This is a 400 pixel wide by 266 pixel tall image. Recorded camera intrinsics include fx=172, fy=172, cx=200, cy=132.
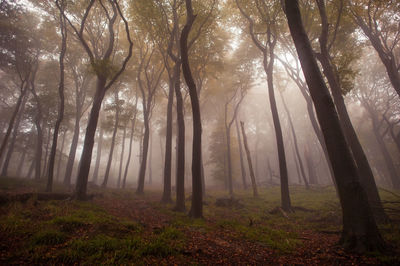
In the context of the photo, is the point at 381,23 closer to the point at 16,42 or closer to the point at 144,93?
the point at 144,93

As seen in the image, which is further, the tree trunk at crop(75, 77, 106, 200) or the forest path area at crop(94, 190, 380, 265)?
the tree trunk at crop(75, 77, 106, 200)

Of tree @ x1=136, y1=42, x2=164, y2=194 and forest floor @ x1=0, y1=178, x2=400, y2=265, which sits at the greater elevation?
tree @ x1=136, y1=42, x2=164, y2=194

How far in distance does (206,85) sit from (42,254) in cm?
2084

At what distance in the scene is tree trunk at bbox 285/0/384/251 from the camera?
160 inches

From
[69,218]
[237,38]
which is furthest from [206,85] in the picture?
[69,218]

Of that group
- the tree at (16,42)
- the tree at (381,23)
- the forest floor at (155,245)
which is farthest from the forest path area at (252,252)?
the tree at (16,42)

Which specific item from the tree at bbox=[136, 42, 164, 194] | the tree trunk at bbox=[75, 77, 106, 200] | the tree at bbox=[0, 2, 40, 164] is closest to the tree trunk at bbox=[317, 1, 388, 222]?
the tree at bbox=[136, 42, 164, 194]

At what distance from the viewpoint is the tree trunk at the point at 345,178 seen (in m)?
4.06

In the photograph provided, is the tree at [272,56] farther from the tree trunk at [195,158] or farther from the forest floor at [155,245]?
the tree trunk at [195,158]

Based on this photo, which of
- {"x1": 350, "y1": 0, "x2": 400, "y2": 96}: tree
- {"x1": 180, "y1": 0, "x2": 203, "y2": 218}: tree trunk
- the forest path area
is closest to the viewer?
the forest path area

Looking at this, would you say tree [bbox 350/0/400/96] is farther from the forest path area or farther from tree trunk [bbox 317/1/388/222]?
the forest path area

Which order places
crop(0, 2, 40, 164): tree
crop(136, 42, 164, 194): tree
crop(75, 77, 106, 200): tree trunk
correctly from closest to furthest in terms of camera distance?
crop(75, 77, 106, 200): tree trunk < crop(0, 2, 40, 164): tree < crop(136, 42, 164, 194): tree

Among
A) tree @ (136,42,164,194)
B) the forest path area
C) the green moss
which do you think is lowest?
the forest path area

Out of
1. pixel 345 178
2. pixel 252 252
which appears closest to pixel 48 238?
pixel 252 252
